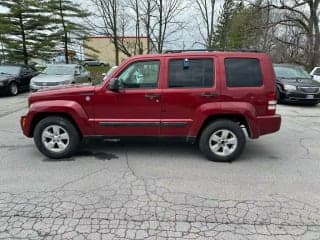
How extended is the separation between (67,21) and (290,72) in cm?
2096

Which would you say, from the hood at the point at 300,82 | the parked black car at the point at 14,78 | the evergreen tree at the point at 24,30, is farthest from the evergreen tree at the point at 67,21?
the hood at the point at 300,82

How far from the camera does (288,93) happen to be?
12125 millimetres

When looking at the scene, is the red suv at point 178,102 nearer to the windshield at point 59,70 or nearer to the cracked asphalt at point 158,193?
the cracked asphalt at point 158,193

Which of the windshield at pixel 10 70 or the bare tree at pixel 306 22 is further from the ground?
the bare tree at pixel 306 22

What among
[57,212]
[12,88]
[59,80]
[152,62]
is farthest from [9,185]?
[12,88]

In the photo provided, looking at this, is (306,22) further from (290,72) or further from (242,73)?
(242,73)

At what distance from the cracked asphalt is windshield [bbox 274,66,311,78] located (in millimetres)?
7638

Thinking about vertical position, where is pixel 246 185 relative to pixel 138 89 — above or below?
below

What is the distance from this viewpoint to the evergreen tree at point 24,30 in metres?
25.4

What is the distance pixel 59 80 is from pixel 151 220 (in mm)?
11820

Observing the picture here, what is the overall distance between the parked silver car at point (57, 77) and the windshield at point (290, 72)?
9.08 m

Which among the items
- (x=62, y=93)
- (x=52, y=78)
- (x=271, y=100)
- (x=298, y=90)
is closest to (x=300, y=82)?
(x=298, y=90)

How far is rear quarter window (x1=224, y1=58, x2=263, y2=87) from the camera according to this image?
5.25 meters

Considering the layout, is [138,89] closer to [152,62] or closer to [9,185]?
[152,62]
